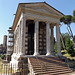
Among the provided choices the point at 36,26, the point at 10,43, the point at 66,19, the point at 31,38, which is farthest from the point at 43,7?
the point at 66,19

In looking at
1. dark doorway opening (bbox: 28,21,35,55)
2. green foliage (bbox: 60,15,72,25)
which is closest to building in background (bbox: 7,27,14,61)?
dark doorway opening (bbox: 28,21,35,55)

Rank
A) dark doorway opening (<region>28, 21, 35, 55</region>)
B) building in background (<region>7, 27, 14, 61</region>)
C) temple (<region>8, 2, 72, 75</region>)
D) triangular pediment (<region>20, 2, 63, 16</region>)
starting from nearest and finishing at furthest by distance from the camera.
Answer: temple (<region>8, 2, 72, 75</region>) → triangular pediment (<region>20, 2, 63, 16</region>) → dark doorway opening (<region>28, 21, 35, 55</region>) → building in background (<region>7, 27, 14, 61</region>)

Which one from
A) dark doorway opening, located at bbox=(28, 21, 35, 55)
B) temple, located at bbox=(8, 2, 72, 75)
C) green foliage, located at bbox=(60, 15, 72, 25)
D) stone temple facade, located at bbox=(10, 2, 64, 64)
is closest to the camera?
temple, located at bbox=(8, 2, 72, 75)

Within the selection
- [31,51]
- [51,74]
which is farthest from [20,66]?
[31,51]

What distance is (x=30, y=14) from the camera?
14.9 metres

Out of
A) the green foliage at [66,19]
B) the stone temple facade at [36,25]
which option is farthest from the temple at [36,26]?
the green foliage at [66,19]

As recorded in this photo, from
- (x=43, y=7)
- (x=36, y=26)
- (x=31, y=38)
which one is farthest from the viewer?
(x=31, y=38)

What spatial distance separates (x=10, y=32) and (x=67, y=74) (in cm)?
2447

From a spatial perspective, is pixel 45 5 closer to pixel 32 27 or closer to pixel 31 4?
pixel 31 4

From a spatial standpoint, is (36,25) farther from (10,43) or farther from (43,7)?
(10,43)

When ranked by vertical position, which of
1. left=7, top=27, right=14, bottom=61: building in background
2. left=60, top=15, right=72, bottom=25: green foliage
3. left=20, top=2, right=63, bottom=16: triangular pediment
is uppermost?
left=60, top=15, right=72, bottom=25: green foliage

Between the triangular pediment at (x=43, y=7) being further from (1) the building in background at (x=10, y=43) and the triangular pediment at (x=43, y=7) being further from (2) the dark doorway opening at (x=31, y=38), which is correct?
(1) the building in background at (x=10, y=43)

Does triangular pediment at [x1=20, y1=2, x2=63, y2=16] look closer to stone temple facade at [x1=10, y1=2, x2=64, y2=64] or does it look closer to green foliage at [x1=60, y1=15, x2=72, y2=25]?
stone temple facade at [x1=10, y1=2, x2=64, y2=64]

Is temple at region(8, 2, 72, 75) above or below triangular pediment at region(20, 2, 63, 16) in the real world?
below
